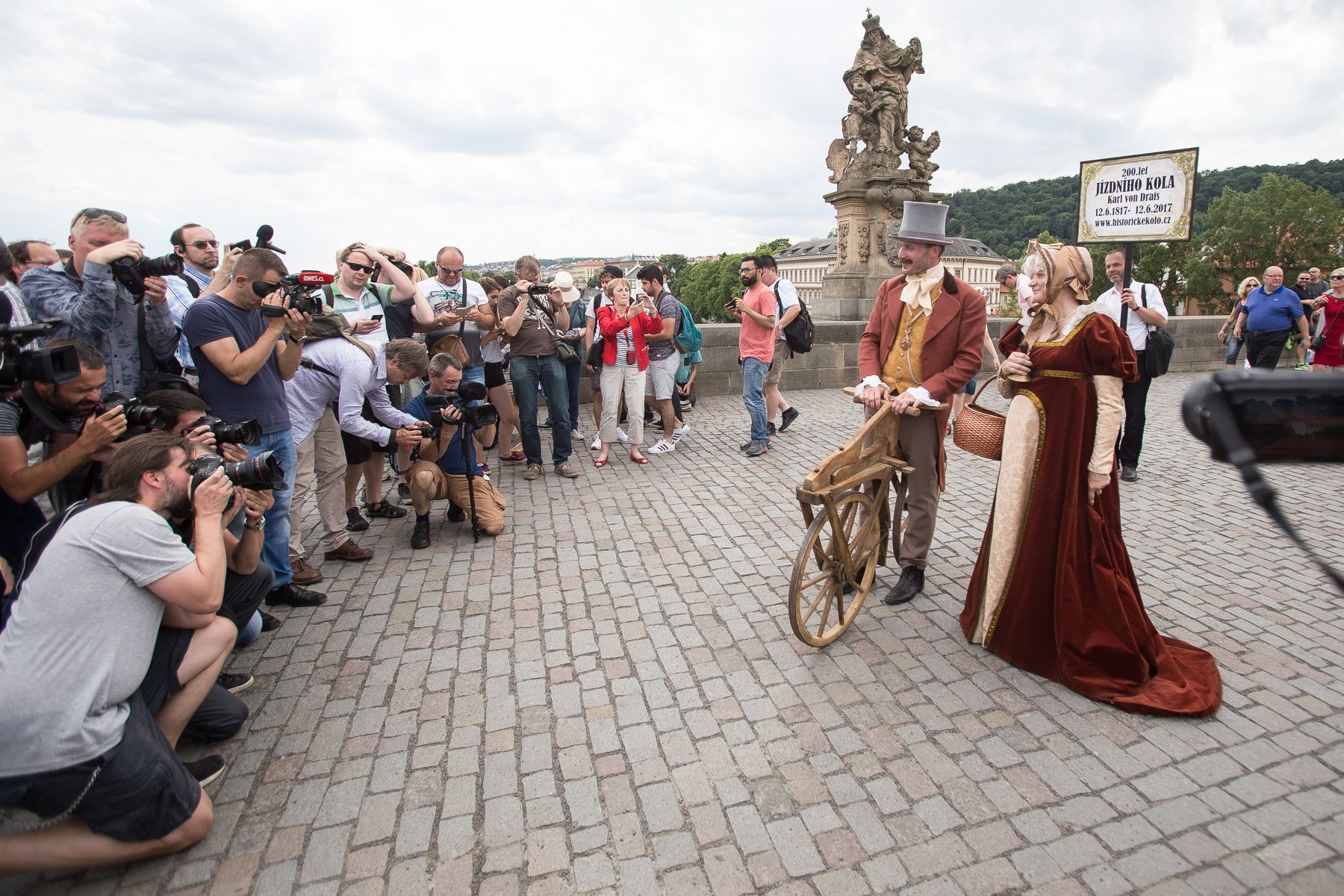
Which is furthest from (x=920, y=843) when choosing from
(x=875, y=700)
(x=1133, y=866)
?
(x=875, y=700)

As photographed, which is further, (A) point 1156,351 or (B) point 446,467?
(A) point 1156,351

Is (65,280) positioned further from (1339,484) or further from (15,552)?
(1339,484)

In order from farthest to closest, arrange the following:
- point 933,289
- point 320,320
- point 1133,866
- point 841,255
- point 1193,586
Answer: point 841,255 < point 320,320 < point 1193,586 < point 933,289 < point 1133,866

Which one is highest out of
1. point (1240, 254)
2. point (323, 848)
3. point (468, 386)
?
point (1240, 254)

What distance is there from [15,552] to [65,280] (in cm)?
137

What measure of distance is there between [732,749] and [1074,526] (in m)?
1.85

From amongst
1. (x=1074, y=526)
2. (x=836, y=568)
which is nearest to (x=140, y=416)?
(x=836, y=568)

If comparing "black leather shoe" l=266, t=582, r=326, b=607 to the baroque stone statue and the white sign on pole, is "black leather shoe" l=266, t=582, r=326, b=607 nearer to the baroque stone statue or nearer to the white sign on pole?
the white sign on pole

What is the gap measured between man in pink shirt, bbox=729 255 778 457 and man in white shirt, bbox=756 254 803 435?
9cm

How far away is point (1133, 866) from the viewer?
240 centimetres

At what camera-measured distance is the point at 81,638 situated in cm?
238

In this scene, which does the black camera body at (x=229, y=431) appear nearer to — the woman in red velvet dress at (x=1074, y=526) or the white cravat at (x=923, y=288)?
the white cravat at (x=923, y=288)

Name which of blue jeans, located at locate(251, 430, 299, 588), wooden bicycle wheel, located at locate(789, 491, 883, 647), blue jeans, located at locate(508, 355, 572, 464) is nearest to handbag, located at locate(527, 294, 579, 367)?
blue jeans, located at locate(508, 355, 572, 464)

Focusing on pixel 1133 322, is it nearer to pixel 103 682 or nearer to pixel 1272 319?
pixel 1272 319
